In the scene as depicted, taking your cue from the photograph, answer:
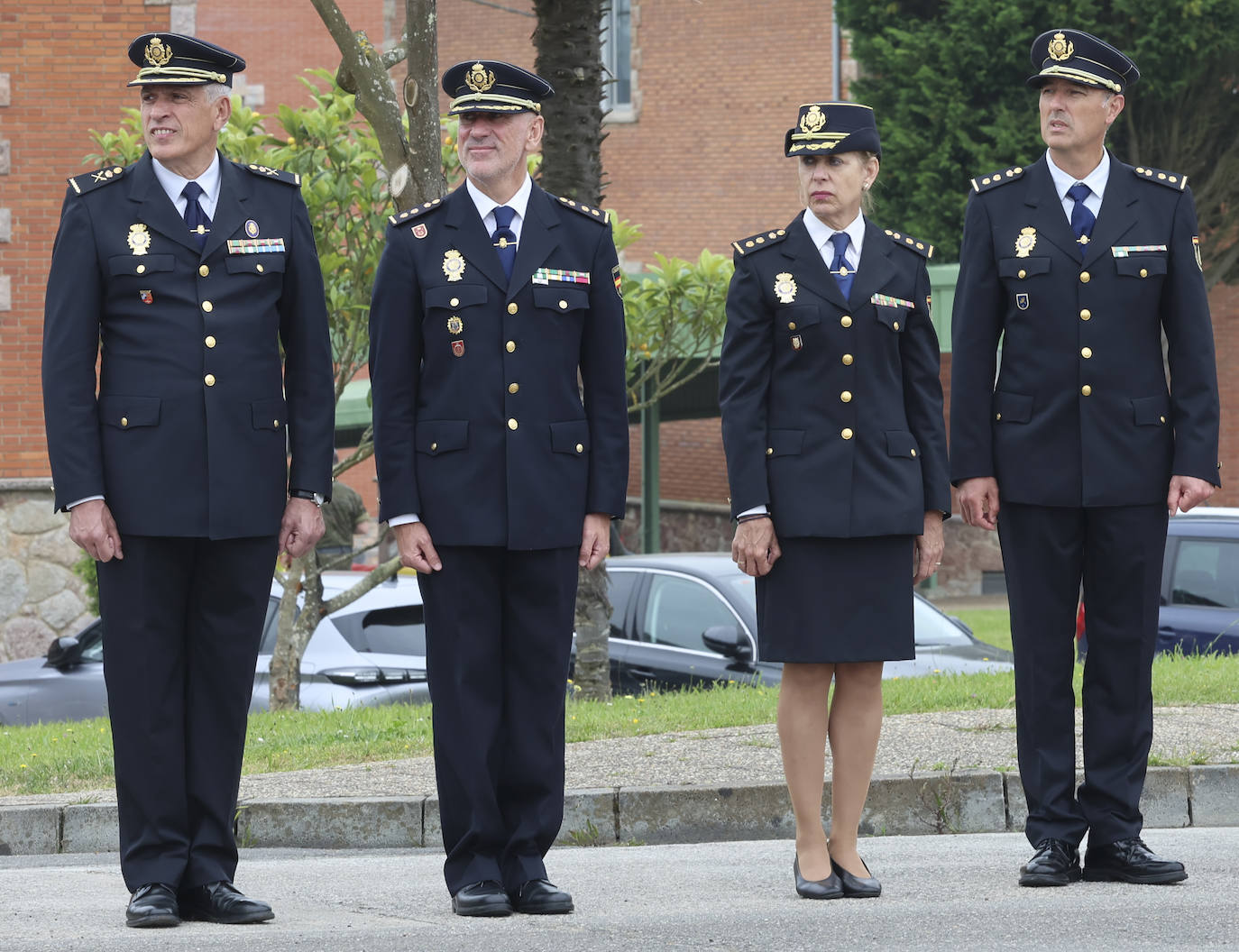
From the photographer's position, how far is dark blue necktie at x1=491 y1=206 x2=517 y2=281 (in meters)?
5.18

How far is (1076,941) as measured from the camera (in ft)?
15.5

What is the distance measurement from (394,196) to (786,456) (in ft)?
16.1

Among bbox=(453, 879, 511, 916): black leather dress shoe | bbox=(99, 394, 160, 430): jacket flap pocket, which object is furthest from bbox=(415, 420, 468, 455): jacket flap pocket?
bbox=(453, 879, 511, 916): black leather dress shoe

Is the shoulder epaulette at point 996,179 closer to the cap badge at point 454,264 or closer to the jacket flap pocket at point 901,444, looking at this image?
the jacket flap pocket at point 901,444

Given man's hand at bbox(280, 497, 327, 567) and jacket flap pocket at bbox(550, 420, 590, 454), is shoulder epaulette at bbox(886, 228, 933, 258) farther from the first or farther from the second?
man's hand at bbox(280, 497, 327, 567)

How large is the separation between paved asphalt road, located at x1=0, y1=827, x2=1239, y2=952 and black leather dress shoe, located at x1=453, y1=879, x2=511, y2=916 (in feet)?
0.15

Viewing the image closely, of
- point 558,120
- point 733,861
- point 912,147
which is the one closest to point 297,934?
point 733,861

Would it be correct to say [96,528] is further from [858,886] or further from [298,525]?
[858,886]

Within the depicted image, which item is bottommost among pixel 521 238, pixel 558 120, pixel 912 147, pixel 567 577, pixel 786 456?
pixel 567 577

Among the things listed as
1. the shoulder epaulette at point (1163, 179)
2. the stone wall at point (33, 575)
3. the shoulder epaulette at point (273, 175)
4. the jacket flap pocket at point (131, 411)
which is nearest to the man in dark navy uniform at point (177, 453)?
the jacket flap pocket at point (131, 411)

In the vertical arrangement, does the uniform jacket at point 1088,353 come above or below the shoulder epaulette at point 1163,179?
below

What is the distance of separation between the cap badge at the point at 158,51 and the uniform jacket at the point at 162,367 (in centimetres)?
30

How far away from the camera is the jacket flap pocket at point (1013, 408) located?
5496 millimetres

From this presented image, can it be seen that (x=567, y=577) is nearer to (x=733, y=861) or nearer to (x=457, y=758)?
(x=457, y=758)
